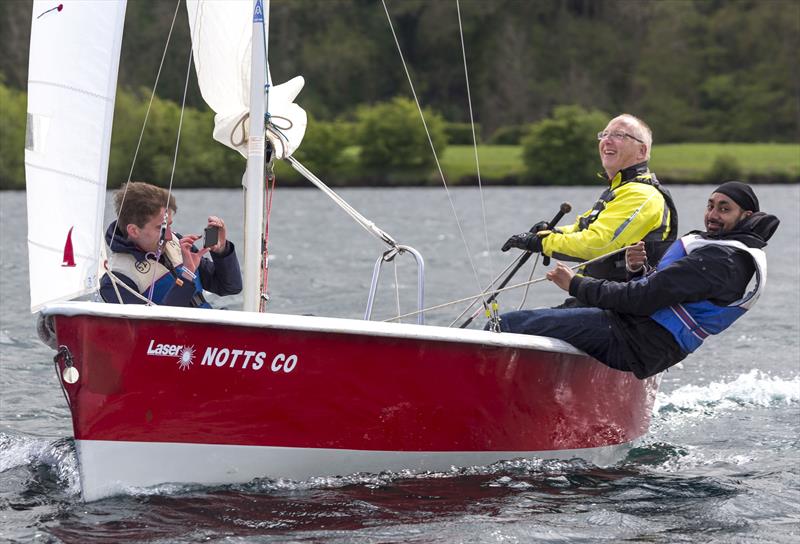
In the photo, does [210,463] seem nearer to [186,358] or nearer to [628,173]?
[186,358]

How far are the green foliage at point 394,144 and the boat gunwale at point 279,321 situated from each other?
59768 mm

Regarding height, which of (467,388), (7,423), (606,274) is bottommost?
(7,423)

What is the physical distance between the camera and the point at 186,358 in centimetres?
555

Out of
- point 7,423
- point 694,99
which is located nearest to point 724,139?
point 694,99

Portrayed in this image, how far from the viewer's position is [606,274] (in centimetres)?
659

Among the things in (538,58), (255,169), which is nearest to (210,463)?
(255,169)

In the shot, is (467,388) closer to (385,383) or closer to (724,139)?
(385,383)

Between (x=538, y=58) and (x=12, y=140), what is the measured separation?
2115 inches

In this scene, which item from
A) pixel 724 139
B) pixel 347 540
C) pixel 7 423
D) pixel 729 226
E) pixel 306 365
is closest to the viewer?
pixel 347 540

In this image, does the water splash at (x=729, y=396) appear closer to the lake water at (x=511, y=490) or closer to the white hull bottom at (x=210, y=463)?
the lake water at (x=511, y=490)

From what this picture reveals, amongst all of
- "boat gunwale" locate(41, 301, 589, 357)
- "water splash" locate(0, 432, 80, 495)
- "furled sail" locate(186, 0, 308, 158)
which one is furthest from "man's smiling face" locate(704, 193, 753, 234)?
"water splash" locate(0, 432, 80, 495)

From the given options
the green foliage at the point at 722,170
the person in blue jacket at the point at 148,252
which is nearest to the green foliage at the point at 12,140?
the green foliage at the point at 722,170

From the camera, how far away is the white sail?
17.9 feet

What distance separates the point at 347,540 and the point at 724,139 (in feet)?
273
